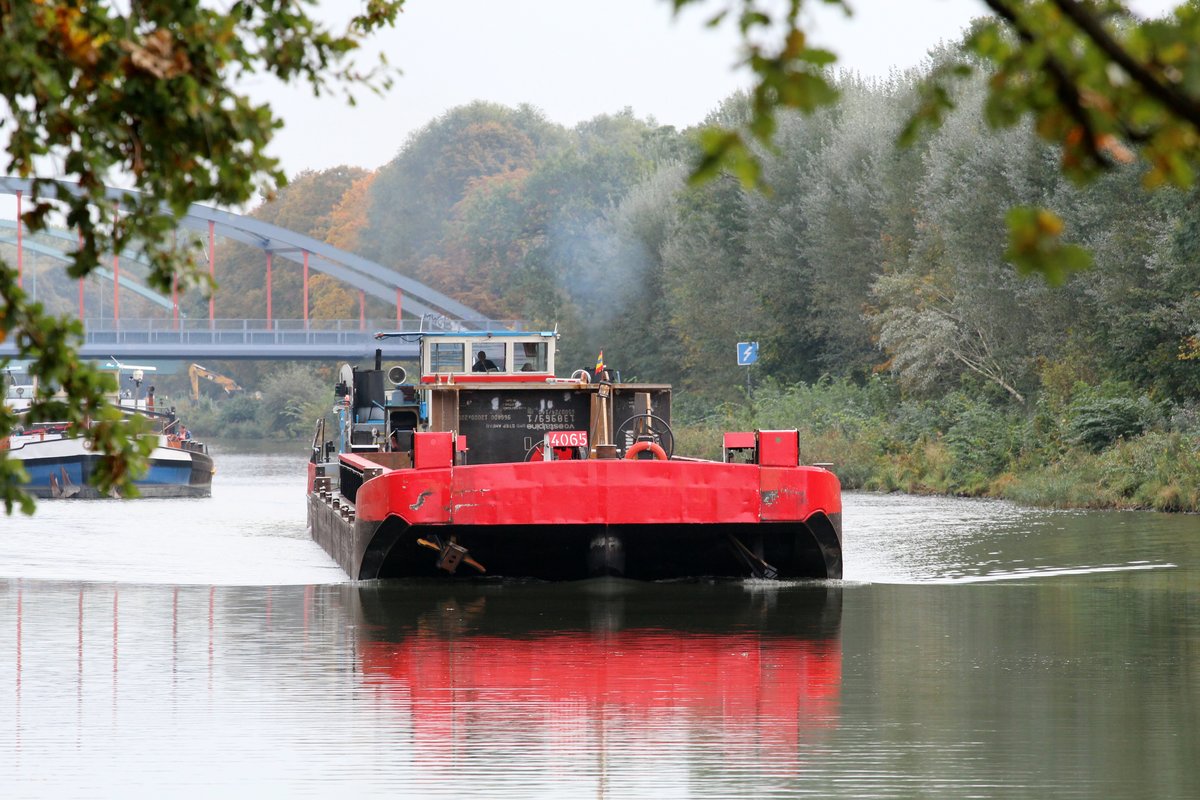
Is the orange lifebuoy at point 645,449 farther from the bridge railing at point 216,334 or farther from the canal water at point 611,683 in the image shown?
the bridge railing at point 216,334

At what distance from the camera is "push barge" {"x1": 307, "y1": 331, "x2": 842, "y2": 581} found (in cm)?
1530

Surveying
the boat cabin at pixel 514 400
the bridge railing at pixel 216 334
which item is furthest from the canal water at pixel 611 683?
the bridge railing at pixel 216 334

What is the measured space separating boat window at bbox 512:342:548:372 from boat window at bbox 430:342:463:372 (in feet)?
2.00

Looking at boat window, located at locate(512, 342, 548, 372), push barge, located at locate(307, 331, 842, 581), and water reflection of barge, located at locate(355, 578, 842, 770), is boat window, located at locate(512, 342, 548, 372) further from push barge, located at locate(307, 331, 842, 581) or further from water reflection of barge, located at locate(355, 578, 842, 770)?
water reflection of barge, located at locate(355, 578, 842, 770)

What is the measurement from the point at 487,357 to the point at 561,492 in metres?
5.28

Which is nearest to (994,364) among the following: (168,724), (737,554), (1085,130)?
(737,554)

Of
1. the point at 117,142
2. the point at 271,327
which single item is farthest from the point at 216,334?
the point at 117,142

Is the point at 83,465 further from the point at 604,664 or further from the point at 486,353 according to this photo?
the point at 604,664

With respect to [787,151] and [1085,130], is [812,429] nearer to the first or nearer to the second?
[787,151]

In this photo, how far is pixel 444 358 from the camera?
67.1ft

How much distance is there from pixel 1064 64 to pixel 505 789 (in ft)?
16.7

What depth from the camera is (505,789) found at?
7695 mm

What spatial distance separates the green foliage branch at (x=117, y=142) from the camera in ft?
15.8

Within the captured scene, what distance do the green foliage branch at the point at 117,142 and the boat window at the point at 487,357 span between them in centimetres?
1481
